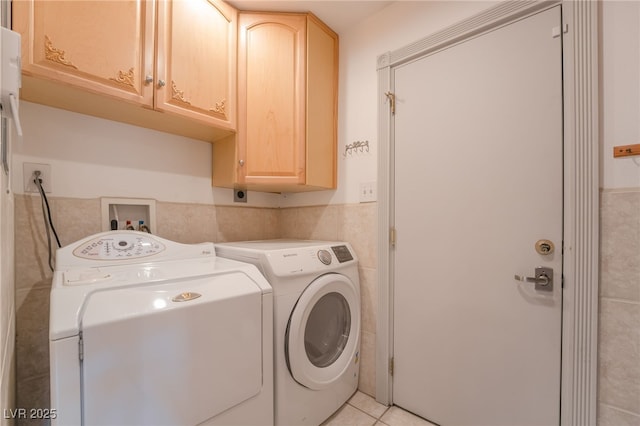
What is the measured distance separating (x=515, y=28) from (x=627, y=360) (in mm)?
1382

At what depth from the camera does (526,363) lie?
3.79 feet

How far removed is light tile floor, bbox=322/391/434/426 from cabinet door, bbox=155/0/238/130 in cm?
172

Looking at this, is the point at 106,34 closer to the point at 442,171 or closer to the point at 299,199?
the point at 299,199

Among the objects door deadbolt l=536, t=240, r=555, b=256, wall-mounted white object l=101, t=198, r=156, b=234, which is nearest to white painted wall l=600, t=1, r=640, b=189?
door deadbolt l=536, t=240, r=555, b=256

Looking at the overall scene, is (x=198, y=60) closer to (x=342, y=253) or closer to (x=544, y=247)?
(x=342, y=253)

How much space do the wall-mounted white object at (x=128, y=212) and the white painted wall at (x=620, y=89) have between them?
2.10 m

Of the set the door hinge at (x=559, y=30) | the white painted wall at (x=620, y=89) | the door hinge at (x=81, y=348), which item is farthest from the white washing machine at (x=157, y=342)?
the door hinge at (x=559, y=30)

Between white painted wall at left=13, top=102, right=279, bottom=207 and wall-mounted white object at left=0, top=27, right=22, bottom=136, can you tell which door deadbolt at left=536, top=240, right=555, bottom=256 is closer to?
wall-mounted white object at left=0, top=27, right=22, bottom=136

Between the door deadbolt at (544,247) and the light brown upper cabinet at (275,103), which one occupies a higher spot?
the light brown upper cabinet at (275,103)

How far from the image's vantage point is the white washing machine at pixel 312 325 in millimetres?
1178

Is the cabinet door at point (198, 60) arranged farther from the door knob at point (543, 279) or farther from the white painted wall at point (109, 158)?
the door knob at point (543, 279)

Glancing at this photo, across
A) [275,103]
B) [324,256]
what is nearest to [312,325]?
[324,256]

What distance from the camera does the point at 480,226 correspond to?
1.27 meters

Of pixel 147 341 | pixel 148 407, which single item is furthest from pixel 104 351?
pixel 148 407
